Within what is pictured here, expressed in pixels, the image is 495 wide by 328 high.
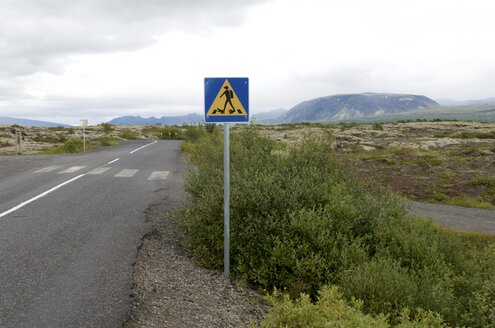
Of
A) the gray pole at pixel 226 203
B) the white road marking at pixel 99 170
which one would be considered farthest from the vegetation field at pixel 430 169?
the white road marking at pixel 99 170

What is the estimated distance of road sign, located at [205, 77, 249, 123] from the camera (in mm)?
6203

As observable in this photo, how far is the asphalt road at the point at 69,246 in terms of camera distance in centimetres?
484

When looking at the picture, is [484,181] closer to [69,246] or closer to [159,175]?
[159,175]

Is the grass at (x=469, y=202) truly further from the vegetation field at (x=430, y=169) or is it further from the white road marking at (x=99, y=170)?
the white road marking at (x=99, y=170)

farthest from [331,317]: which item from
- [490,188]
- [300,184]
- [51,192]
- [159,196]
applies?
[490,188]

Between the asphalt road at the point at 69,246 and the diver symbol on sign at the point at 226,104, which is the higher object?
the diver symbol on sign at the point at 226,104

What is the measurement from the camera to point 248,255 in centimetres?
678

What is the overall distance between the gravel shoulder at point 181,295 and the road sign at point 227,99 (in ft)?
8.51

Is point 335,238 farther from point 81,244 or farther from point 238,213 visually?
point 81,244

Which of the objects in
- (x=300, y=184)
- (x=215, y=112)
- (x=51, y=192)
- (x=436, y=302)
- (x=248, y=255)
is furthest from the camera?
(x=51, y=192)

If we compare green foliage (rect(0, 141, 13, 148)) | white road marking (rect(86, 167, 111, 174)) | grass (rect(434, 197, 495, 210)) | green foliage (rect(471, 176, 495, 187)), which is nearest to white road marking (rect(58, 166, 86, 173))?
white road marking (rect(86, 167, 111, 174))

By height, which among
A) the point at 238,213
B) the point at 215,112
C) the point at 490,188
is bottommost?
the point at 490,188

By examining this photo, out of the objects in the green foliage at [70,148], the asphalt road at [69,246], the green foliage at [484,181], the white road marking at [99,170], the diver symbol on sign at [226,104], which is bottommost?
the green foliage at [484,181]

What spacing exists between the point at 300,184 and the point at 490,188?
1601 cm
